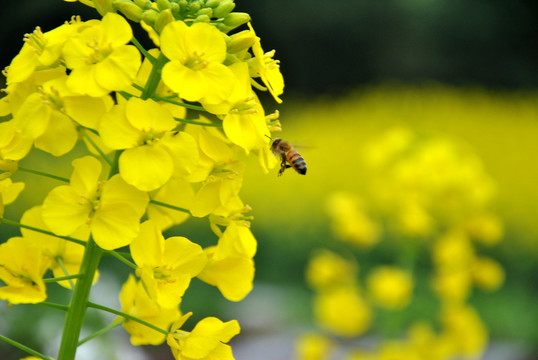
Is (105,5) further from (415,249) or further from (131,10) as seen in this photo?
(415,249)

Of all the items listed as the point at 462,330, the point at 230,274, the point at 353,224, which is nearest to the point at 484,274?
the point at 462,330

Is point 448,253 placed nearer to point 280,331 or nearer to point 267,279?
point 280,331

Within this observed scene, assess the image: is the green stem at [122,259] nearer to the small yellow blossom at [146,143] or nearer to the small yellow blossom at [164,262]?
the small yellow blossom at [164,262]

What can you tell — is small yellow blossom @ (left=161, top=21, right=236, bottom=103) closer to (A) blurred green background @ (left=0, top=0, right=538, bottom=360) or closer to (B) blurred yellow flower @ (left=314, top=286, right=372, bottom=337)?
(B) blurred yellow flower @ (left=314, top=286, right=372, bottom=337)

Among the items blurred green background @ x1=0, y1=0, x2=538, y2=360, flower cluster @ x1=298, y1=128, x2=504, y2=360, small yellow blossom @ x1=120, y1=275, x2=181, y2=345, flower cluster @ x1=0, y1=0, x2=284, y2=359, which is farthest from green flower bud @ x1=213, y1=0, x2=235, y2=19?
blurred green background @ x1=0, y1=0, x2=538, y2=360

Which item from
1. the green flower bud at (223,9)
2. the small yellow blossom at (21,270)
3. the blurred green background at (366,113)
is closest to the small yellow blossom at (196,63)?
the green flower bud at (223,9)

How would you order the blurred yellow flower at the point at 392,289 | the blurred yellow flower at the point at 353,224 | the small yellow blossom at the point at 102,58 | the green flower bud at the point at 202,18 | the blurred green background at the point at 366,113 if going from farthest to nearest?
1. the blurred green background at the point at 366,113
2. the blurred yellow flower at the point at 353,224
3. the blurred yellow flower at the point at 392,289
4. the green flower bud at the point at 202,18
5. the small yellow blossom at the point at 102,58
